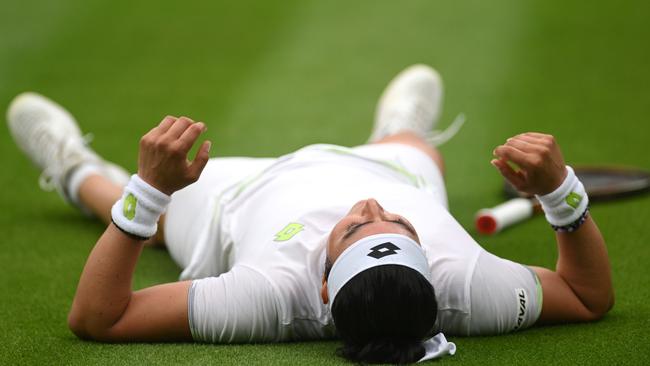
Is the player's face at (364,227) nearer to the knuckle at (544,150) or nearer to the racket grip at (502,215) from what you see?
the knuckle at (544,150)

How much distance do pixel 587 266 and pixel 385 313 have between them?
81cm

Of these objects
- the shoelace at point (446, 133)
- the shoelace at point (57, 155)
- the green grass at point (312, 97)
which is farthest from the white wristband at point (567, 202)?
the shoelace at point (57, 155)

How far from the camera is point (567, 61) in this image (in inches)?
303

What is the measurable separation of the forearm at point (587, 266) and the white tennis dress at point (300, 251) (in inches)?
5.1

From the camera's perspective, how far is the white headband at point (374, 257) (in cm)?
294

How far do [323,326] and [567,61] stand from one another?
16.3 ft

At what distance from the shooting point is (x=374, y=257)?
2.95 metres

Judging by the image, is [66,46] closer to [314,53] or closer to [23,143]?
[314,53]

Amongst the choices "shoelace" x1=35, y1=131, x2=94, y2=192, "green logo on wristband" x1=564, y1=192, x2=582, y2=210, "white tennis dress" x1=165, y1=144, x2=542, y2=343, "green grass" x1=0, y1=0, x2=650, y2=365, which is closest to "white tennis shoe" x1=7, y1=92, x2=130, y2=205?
"shoelace" x1=35, y1=131, x2=94, y2=192

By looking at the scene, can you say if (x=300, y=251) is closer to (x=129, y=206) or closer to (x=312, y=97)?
(x=129, y=206)

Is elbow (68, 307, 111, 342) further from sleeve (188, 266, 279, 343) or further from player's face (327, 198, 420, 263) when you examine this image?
player's face (327, 198, 420, 263)

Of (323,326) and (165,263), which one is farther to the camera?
(165,263)

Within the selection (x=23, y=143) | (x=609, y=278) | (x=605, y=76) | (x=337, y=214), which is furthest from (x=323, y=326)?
(x=605, y=76)

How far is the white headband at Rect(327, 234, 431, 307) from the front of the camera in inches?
116
